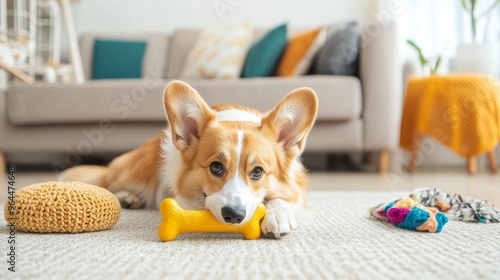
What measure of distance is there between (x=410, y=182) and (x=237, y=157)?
77.3 inches

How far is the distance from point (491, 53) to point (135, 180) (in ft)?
9.41

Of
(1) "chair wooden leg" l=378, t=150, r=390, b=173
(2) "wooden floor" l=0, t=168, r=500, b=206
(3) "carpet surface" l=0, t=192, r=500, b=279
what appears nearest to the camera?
(3) "carpet surface" l=0, t=192, r=500, b=279

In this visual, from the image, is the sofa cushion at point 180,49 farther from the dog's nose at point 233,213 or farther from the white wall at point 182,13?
the dog's nose at point 233,213

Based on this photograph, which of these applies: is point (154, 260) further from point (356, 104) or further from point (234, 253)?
point (356, 104)

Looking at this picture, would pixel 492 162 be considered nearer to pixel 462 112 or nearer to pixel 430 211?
pixel 462 112

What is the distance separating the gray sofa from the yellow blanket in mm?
223

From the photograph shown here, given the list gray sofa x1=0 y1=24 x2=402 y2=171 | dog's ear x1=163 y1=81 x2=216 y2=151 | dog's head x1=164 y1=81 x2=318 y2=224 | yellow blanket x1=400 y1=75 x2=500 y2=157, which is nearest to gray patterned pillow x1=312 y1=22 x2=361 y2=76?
gray sofa x1=0 y1=24 x2=402 y2=171

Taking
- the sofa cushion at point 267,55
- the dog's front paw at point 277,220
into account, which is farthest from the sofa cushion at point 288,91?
the dog's front paw at point 277,220

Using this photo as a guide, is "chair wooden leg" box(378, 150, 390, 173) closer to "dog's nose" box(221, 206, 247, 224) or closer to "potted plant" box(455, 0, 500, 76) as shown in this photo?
"potted plant" box(455, 0, 500, 76)

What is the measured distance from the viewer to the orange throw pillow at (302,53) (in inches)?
144

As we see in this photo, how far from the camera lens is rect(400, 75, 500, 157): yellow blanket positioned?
3426mm

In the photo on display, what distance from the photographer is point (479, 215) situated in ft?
5.28

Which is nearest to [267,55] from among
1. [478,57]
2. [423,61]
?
[423,61]

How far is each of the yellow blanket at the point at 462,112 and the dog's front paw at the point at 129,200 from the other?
2148mm
